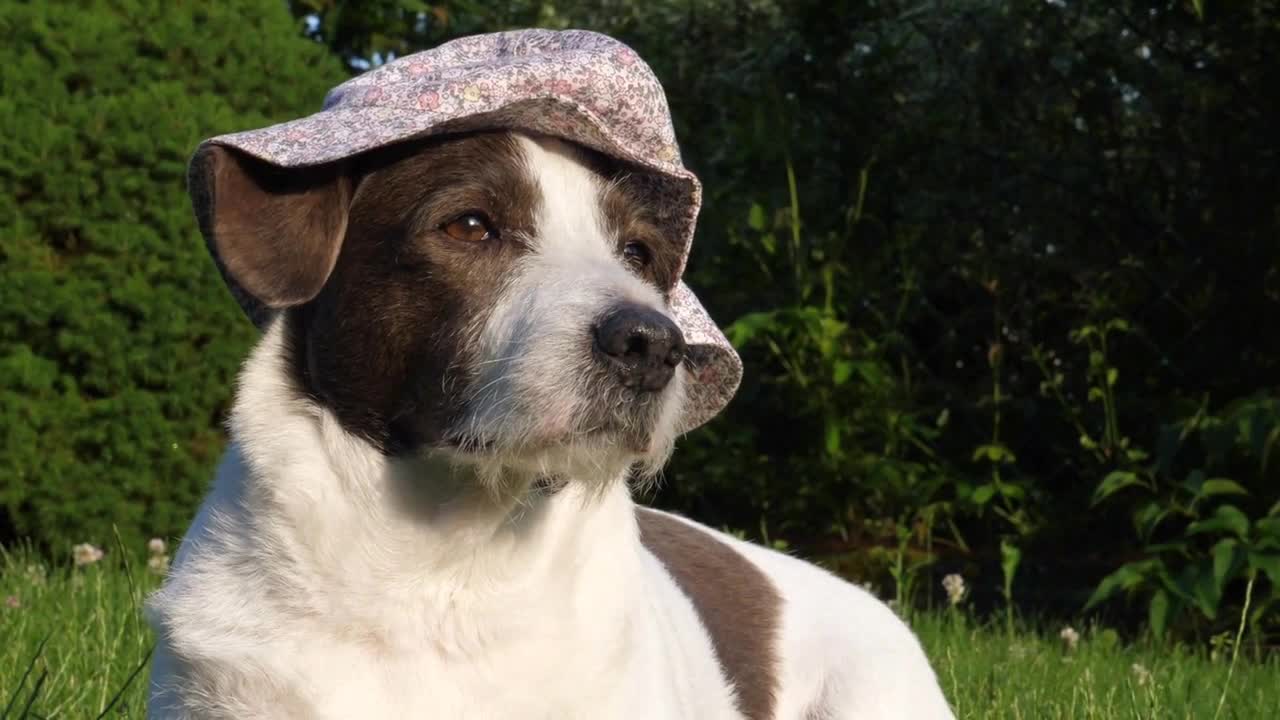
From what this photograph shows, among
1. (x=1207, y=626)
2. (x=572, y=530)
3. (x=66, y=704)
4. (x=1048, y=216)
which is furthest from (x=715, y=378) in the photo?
(x=1048, y=216)

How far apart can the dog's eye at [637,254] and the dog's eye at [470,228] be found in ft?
0.97

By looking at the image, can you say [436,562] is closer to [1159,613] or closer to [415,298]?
[415,298]

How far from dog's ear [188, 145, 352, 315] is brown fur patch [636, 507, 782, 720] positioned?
1.22 metres

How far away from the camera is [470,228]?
2902 mm

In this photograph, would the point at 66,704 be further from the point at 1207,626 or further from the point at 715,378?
the point at 1207,626

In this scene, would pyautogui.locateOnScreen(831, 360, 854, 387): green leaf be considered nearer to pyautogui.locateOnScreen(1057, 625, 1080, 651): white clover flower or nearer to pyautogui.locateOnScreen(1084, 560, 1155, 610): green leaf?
pyautogui.locateOnScreen(1084, 560, 1155, 610): green leaf

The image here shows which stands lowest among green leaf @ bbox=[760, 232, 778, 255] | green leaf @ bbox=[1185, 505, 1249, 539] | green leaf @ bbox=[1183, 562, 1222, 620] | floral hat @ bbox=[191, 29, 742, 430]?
green leaf @ bbox=[1183, 562, 1222, 620]

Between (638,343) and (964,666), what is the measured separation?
2.72 metres

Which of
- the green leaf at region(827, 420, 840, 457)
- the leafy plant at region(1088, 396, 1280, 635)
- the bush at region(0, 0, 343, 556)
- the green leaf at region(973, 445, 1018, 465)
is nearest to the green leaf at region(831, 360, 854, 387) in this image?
the green leaf at region(827, 420, 840, 457)

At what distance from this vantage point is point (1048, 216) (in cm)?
784

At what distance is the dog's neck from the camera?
2748mm

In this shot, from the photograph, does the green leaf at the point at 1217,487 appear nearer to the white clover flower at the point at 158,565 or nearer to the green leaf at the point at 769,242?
the green leaf at the point at 769,242

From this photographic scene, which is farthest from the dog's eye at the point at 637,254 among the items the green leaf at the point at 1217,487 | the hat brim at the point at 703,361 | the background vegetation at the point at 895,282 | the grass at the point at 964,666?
the green leaf at the point at 1217,487

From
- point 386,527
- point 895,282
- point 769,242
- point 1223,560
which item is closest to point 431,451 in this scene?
point 386,527
